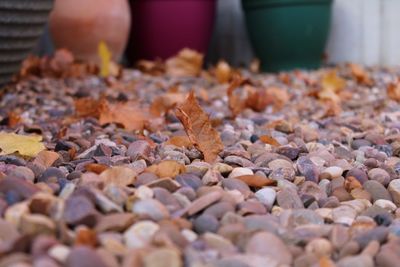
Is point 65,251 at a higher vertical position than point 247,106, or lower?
higher

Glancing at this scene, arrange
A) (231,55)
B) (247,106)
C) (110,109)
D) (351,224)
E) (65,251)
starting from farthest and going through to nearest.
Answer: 1. (231,55)
2. (247,106)
3. (110,109)
4. (351,224)
5. (65,251)

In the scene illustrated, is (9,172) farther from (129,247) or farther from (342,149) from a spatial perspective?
Answer: (342,149)

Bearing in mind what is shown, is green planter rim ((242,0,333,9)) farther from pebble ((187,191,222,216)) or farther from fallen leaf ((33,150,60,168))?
pebble ((187,191,222,216))

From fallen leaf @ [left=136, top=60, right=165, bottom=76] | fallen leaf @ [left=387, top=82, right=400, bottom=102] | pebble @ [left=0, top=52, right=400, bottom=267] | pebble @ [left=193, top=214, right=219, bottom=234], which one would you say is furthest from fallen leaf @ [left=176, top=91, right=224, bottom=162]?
fallen leaf @ [left=136, top=60, right=165, bottom=76]

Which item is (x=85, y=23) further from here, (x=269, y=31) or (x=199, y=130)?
(x=199, y=130)

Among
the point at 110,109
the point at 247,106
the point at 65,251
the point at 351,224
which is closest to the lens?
the point at 65,251

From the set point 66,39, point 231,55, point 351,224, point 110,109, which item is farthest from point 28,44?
point 231,55
